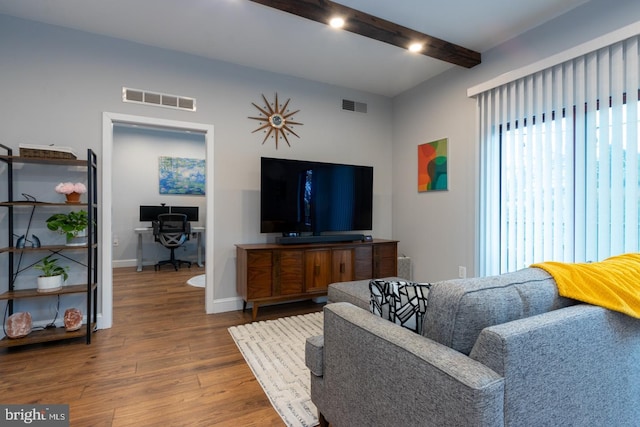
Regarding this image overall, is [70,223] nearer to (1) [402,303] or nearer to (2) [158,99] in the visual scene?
(2) [158,99]

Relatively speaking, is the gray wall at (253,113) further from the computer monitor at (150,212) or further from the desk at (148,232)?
A: the computer monitor at (150,212)

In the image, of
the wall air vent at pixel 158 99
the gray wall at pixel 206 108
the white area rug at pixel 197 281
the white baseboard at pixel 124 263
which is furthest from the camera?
the white baseboard at pixel 124 263

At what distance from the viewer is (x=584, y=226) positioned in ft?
7.84

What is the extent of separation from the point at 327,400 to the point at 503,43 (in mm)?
3357

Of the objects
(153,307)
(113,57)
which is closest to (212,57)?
(113,57)

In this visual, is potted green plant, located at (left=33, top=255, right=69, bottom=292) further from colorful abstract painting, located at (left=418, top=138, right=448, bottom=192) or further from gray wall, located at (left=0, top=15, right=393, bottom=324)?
colorful abstract painting, located at (left=418, top=138, right=448, bottom=192)

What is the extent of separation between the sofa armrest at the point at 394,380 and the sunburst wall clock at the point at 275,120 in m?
2.60

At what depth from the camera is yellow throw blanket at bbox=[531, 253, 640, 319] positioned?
1135 mm

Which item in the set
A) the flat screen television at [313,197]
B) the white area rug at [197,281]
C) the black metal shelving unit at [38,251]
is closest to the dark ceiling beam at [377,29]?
the flat screen television at [313,197]

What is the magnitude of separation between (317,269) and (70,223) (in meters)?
2.22

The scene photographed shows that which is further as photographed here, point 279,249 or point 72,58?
point 279,249

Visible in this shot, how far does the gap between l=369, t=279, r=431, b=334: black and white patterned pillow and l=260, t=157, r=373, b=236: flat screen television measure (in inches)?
84.8

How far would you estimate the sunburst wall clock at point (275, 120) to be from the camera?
3541 mm

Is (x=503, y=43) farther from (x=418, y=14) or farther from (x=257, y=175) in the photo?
(x=257, y=175)
